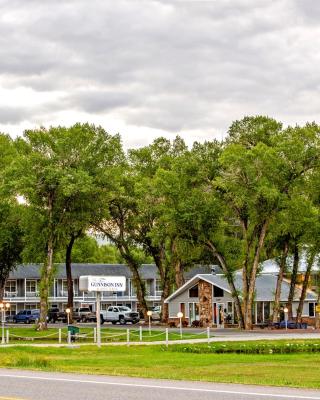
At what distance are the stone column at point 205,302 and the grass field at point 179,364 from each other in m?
38.2

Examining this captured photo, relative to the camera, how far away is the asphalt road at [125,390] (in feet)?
55.9

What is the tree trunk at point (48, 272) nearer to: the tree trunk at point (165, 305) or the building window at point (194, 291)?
the tree trunk at point (165, 305)

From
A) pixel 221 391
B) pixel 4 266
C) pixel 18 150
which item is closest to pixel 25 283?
pixel 4 266

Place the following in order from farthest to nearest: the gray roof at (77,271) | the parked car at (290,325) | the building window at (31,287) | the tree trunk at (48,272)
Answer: the building window at (31,287)
the gray roof at (77,271)
the parked car at (290,325)
the tree trunk at (48,272)

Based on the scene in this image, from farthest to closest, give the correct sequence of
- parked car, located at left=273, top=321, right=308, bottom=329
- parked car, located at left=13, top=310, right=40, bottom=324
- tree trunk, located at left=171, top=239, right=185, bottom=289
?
parked car, located at left=13, top=310, right=40, bottom=324 → tree trunk, located at left=171, top=239, right=185, bottom=289 → parked car, located at left=273, top=321, right=308, bottom=329

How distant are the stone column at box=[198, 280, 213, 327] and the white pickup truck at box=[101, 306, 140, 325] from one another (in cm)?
1201

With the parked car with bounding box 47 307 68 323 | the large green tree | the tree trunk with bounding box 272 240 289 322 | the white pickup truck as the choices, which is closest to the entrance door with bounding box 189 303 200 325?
the white pickup truck

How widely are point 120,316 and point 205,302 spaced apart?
45.9 ft

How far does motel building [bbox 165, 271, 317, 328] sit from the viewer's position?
80750 millimetres

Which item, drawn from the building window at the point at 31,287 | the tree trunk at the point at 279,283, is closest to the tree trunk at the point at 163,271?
the tree trunk at the point at 279,283

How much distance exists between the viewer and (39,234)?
71.1 meters

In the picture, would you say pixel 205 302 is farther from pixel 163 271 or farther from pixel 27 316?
pixel 27 316

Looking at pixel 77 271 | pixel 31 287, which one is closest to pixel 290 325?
pixel 77 271

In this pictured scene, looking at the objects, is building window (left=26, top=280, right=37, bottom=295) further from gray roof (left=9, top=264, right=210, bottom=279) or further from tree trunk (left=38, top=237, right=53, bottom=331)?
tree trunk (left=38, top=237, right=53, bottom=331)
